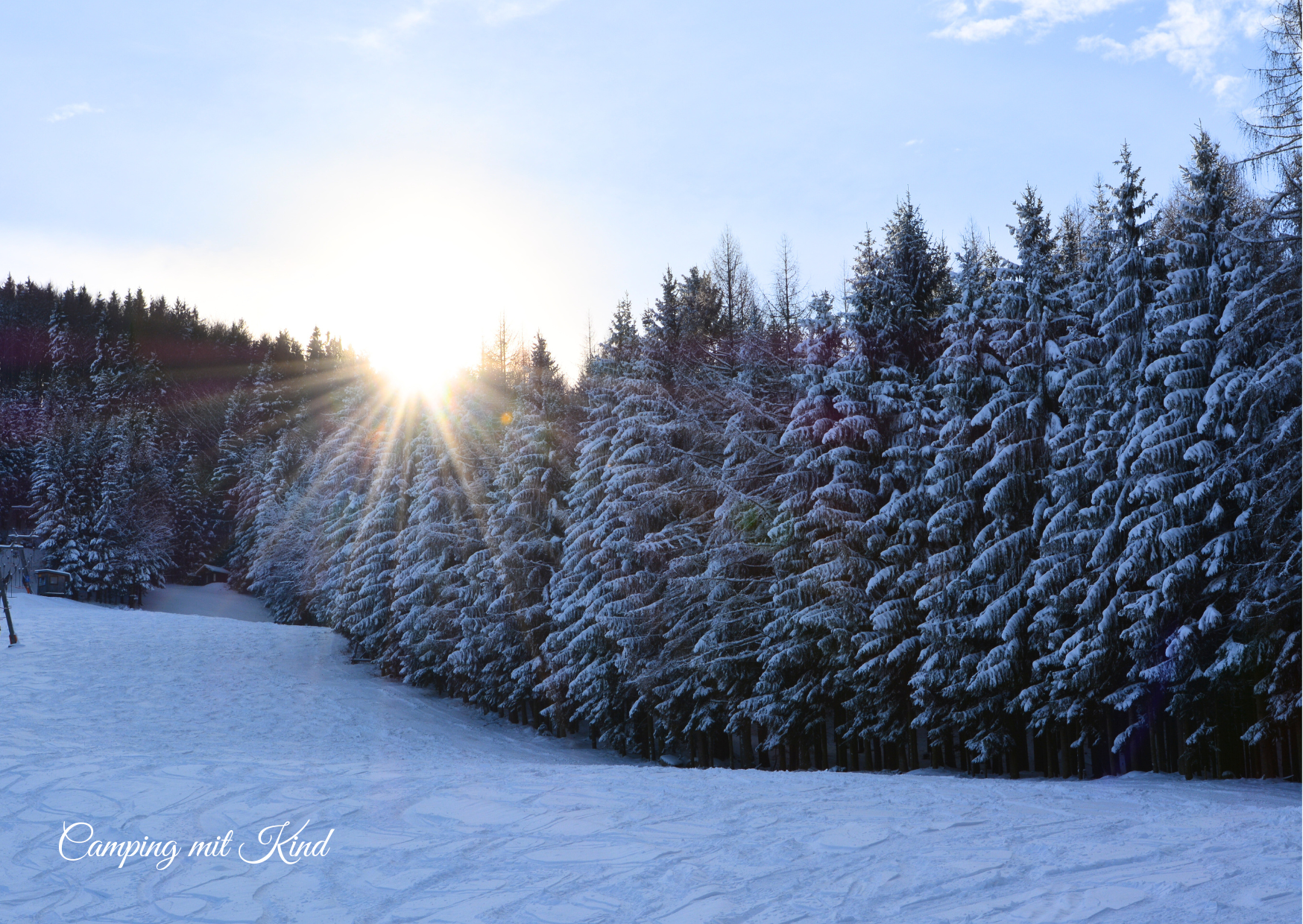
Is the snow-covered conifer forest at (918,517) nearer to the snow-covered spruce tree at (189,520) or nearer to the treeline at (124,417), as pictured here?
the treeline at (124,417)

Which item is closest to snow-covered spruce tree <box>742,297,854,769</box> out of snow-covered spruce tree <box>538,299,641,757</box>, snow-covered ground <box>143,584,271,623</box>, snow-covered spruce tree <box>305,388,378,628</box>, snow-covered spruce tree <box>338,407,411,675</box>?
snow-covered spruce tree <box>538,299,641,757</box>

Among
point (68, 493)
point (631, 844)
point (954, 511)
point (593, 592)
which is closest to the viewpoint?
point (631, 844)

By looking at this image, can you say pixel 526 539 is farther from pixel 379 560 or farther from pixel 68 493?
pixel 68 493

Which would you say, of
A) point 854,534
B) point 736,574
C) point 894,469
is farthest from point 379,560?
point 894,469

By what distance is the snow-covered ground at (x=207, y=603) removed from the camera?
64.0 m

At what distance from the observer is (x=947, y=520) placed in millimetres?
18672

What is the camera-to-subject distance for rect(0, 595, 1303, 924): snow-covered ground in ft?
25.7

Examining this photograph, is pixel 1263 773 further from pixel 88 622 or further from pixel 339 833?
pixel 88 622

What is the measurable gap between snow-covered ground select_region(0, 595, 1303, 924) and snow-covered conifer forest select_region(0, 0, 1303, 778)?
2840 mm

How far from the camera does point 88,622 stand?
39375 mm

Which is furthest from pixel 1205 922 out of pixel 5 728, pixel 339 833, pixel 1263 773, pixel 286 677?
pixel 286 677

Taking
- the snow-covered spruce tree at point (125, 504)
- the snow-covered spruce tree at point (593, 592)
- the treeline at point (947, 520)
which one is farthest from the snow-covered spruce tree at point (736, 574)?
the snow-covered spruce tree at point (125, 504)

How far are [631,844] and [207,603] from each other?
2588 inches

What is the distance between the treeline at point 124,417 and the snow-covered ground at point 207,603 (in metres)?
1.71
